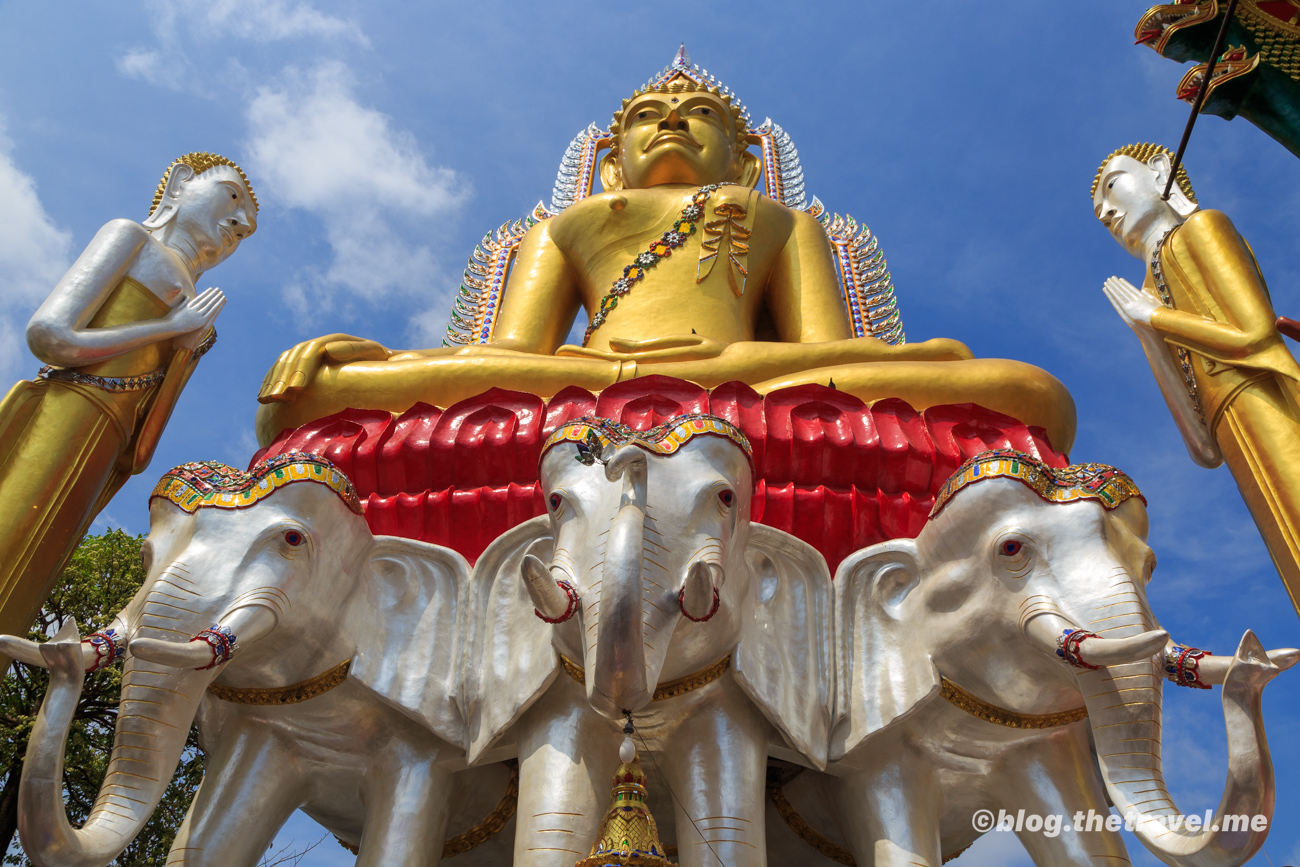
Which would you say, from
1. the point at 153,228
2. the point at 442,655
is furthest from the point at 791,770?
the point at 153,228

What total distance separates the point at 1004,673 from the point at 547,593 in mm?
1540

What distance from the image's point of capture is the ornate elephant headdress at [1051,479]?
400 centimetres

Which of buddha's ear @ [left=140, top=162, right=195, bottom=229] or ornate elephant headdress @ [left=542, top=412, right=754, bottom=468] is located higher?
buddha's ear @ [left=140, top=162, right=195, bottom=229]

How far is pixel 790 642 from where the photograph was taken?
4.29 m

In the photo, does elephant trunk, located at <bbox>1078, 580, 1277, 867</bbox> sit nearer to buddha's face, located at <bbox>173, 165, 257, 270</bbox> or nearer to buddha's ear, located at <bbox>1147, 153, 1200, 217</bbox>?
buddha's ear, located at <bbox>1147, 153, 1200, 217</bbox>

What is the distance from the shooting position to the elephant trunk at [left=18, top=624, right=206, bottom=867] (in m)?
3.32

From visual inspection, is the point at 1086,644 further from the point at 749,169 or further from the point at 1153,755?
the point at 749,169

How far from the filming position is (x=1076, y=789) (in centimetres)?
406

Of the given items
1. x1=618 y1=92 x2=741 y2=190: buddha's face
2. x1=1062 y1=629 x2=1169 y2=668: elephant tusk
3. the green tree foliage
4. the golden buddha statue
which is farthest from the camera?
x1=618 y1=92 x2=741 y2=190: buddha's face

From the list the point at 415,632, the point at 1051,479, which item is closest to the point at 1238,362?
the point at 1051,479

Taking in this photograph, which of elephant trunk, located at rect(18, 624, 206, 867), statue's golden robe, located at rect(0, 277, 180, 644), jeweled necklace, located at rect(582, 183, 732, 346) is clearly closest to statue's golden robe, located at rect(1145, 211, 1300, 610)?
jeweled necklace, located at rect(582, 183, 732, 346)

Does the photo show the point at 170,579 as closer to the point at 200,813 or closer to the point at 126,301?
the point at 200,813

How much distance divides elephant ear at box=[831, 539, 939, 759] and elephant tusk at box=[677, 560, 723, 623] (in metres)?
0.96

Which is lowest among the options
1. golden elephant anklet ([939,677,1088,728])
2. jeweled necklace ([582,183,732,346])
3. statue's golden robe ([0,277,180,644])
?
golden elephant anklet ([939,677,1088,728])
